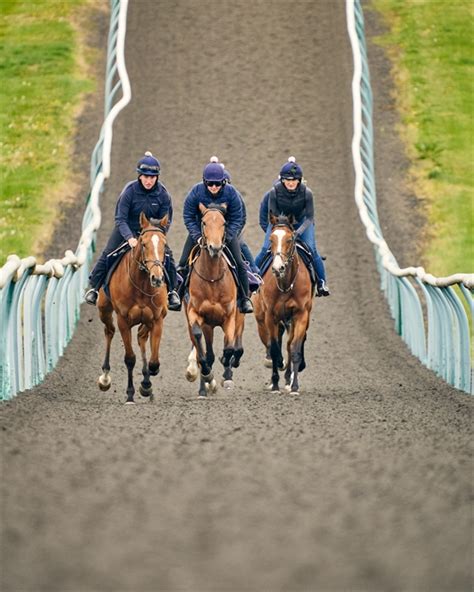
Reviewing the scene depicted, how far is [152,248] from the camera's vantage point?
13.0m

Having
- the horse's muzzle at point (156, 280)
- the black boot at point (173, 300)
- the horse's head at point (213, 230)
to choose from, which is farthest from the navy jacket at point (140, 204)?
the horse's muzzle at point (156, 280)

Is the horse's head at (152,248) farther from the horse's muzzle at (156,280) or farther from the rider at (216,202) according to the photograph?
the rider at (216,202)

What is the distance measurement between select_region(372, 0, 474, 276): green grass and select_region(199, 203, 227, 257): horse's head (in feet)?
37.7

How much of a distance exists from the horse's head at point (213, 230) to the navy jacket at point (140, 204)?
1.44 ft

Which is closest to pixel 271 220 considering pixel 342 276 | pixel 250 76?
pixel 342 276

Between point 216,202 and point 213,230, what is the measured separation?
2.63 ft

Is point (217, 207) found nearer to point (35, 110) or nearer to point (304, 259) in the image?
point (304, 259)

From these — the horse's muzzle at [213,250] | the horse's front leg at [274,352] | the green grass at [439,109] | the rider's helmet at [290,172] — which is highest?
the green grass at [439,109]

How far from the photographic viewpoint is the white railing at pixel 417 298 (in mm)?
13625

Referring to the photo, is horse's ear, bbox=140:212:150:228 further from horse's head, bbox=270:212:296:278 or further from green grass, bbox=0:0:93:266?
green grass, bbox=0:0:93:266

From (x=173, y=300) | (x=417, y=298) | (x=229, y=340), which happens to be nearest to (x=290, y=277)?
(x=229, y=340)

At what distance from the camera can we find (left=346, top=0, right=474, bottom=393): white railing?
13625 millimetres

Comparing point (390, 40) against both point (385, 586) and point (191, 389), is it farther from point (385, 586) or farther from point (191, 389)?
point (385, 586)

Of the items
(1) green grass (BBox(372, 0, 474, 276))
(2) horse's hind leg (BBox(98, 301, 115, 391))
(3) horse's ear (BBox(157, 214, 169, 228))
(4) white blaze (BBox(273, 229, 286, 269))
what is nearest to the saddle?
(4) white blaze (BBox(273, 229, 286, 269))
